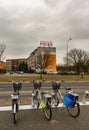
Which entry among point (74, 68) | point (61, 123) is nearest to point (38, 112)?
point (61, 123)

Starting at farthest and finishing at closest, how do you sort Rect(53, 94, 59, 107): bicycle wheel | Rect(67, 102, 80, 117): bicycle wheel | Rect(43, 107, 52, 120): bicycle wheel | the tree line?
the tree line, Rect(53, 94, 59, 107): bicycle wheel, Rect(67, 102, 80, 117): bicycle wheel, Rect(43, 107, 52, 120): bicycle wheel

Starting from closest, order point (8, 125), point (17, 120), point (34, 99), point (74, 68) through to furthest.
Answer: point (8, 125), point (17, 120), point (34, 99), point (74, 68)

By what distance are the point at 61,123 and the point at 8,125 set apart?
1462 millimetres

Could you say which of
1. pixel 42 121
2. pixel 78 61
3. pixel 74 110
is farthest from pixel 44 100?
pixel 78 61

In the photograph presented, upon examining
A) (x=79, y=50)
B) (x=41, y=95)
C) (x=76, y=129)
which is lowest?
(x=76, y=129)

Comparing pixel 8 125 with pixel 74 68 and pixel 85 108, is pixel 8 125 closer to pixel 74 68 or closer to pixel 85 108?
pixel 85 108

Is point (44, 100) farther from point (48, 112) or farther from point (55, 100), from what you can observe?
point (55, 100)

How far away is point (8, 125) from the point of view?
7.31 metres

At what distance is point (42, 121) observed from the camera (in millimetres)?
7801

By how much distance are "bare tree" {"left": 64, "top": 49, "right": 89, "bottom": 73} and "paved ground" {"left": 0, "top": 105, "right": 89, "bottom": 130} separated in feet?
267

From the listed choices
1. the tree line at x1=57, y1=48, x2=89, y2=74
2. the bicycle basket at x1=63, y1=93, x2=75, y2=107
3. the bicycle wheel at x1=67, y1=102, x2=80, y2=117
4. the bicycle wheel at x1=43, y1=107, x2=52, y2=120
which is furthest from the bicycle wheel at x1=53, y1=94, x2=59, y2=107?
the tree line at x1=57, y1=48, x2=89, y2=74

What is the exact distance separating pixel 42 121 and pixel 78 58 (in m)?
85.6

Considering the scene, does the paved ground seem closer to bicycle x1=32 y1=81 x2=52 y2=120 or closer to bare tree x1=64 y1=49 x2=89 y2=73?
bicycle x1=32 y1=81 x2=52 y2=120

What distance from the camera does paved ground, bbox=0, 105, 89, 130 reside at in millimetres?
7086
